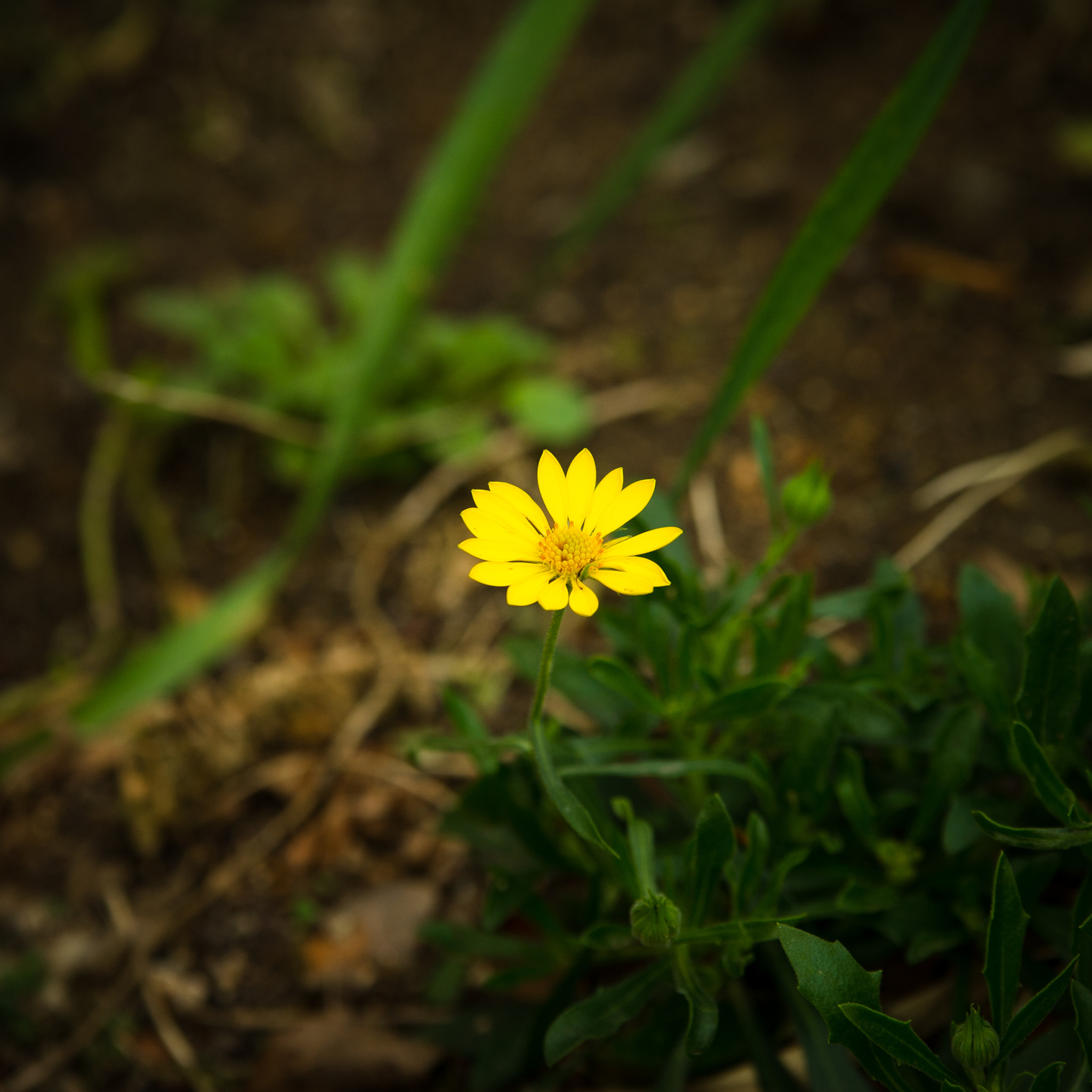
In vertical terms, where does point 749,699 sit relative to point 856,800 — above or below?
above

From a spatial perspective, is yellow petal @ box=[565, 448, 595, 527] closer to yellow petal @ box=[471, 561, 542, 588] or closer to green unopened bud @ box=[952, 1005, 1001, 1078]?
yellow petal @ box=[471, 561, 542, 588]

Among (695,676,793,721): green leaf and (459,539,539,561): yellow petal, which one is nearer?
(459,539,539,561): yellow petal

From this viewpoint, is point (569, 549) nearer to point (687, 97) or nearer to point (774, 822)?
point (774, 822)

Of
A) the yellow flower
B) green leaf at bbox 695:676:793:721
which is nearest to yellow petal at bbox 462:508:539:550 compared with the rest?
the yellow flower

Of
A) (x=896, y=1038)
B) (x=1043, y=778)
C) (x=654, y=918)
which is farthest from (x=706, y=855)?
(x=1043, y=778)

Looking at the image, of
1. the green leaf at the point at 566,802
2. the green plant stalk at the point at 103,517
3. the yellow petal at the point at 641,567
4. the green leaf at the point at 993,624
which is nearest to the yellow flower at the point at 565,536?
the yellow petal at the point at 641,567

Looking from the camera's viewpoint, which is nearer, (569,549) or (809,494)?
(569,549)
